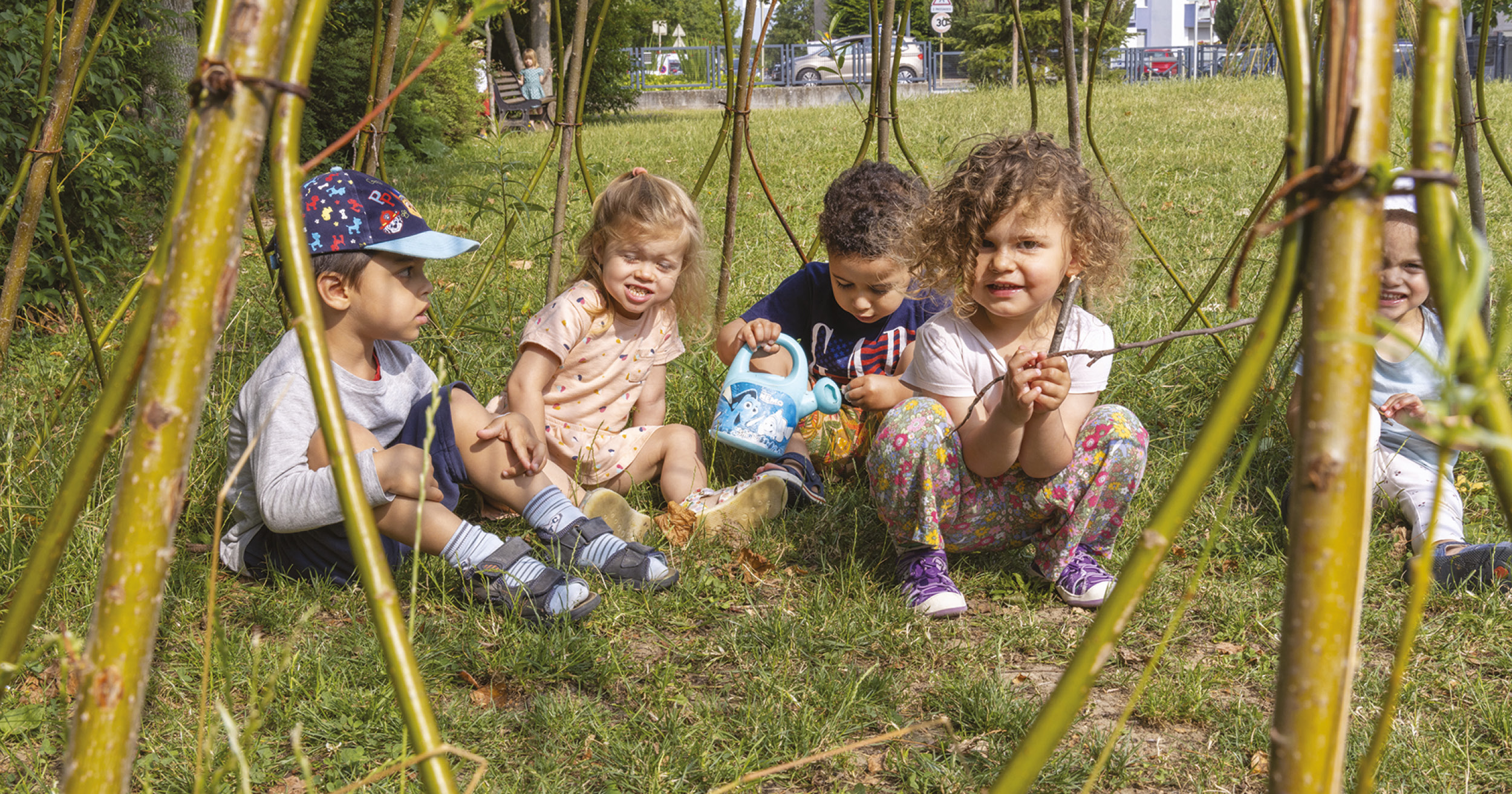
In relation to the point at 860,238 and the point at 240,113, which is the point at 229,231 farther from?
the point at 860,238

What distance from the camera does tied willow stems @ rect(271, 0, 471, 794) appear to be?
590mm

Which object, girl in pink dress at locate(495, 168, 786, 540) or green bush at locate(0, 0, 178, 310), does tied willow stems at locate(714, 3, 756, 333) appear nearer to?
girl in pink dress at locate(495, 168, 786, 540)

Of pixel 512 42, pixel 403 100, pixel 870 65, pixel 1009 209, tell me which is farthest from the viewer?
pixel 870 65

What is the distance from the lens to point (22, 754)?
159 centimetres

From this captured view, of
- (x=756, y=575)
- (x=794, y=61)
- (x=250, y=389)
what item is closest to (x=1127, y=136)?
(x=756, y=575)

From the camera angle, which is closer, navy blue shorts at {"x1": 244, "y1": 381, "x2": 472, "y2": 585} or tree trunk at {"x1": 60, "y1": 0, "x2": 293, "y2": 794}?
tree trunk at {"x1": 60, "y1": 0, "x2": 293, "y2": 794}

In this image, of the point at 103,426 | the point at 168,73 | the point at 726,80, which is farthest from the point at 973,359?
the point at 168,73

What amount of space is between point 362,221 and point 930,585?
1.36m

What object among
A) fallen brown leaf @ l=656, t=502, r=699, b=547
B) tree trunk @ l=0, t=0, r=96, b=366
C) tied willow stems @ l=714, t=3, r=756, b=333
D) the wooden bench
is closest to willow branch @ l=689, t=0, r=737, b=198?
tied willow stems @ l=714, t=3, r=756, b=333

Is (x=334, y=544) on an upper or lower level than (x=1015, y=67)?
lower

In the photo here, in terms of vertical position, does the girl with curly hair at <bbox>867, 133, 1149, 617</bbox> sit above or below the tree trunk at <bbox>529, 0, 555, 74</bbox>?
below

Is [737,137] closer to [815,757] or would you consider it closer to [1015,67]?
[815,757]

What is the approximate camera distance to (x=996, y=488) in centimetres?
221

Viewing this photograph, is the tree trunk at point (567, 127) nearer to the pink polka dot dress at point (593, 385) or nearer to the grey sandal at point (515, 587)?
the pink polka dot dress at point (593, 385)
